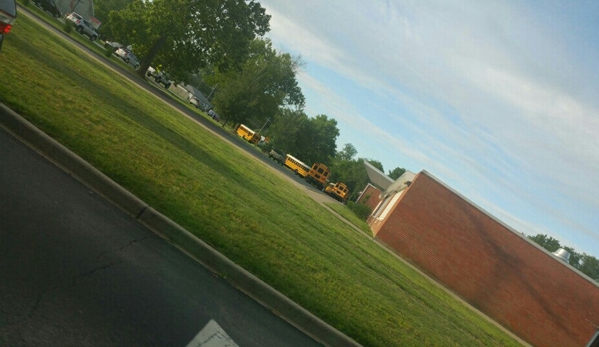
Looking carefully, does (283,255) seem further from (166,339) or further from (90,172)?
(166,339)

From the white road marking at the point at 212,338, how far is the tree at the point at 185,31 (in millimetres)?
35218

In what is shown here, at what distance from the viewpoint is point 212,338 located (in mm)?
4691

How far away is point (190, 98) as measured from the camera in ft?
222


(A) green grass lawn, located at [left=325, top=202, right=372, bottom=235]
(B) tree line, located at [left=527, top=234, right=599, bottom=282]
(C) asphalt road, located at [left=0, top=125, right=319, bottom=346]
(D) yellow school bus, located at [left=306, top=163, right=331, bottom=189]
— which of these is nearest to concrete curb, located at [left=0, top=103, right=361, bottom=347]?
(C) asphalt road, located at [left=0, top=125, right=319, bottom=346]

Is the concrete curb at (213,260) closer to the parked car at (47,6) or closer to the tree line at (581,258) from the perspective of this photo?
the parked car at (47,6)

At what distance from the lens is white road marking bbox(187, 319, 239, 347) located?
4.49m

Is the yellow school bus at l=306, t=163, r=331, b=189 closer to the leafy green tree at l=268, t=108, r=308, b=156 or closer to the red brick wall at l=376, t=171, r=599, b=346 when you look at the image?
the leafy green tree at l=268, t=108, r=308, b=156

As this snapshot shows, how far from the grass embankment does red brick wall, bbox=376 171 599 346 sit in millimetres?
14033

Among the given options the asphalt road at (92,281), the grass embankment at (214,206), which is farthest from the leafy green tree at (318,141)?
the asphalt road at (92,281)

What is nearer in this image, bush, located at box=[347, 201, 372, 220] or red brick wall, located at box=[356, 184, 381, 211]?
bush, located at box=[347, 201, 372, 220]

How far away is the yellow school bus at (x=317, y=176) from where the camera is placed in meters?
56.8

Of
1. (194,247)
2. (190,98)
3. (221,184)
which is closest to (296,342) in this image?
(194,247)

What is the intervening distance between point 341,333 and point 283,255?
2.48 m

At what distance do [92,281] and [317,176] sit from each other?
5290 centimetres
